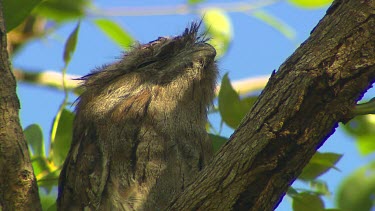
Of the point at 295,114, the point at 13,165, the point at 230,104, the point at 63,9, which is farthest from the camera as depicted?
the point at 63,9

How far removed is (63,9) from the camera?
4.14 meters

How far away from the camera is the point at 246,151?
254cm

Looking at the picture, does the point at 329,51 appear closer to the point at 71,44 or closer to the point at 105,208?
the point at 105,208

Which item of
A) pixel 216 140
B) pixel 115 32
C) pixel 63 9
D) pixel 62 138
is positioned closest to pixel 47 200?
pixel 62 138

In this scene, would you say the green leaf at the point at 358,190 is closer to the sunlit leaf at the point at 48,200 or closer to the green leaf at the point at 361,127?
the green leaf at the point at 361,127

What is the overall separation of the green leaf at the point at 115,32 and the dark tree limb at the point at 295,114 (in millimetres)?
2041

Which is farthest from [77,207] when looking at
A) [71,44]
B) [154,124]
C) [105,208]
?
[71,44]

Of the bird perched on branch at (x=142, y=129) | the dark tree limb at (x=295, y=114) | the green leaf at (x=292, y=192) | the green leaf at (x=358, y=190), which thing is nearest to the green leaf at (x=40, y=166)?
the bird perched on branch at (x=142, y=129)

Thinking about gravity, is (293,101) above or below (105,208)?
above

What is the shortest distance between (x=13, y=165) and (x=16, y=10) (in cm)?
71

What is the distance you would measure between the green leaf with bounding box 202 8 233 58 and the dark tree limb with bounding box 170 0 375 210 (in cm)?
192

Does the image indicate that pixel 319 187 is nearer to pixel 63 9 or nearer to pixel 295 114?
pixel 295 114

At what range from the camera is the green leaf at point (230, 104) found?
335 cm

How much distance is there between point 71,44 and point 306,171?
49.9 inches
